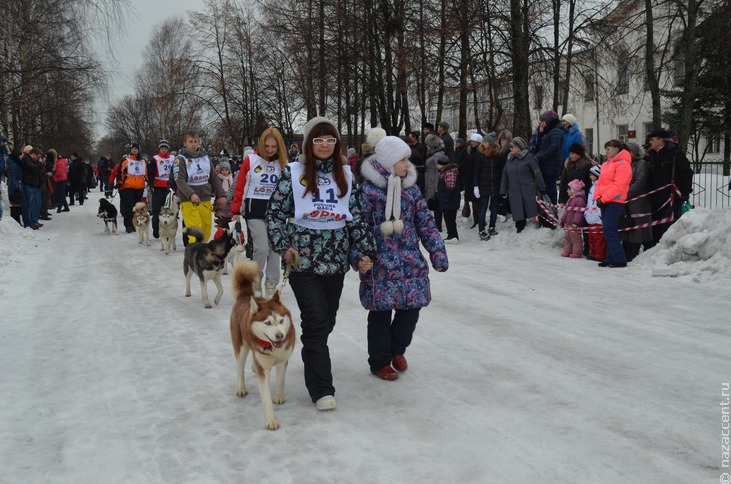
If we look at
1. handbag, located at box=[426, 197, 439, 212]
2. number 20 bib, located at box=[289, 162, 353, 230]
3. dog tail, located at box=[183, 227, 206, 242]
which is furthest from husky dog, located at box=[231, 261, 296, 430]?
handbag, located at box=[426, 197, 439, 212]

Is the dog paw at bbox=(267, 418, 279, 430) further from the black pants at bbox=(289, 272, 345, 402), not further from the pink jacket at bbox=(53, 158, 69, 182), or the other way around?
the pink jacket at bbox=(53, 158, 69, 182)

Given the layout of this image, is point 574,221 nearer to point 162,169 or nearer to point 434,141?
point 434,141

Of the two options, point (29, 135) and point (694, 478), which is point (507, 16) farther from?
point (29, 135)

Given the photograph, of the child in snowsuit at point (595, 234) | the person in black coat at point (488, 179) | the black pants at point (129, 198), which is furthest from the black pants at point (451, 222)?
the black pants at point (129, 198)

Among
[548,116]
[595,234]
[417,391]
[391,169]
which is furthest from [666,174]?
[417,391]

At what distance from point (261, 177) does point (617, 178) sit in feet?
19.0

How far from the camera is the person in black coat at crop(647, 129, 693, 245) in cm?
1002

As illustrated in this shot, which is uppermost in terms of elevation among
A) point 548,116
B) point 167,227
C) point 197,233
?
point 548,116

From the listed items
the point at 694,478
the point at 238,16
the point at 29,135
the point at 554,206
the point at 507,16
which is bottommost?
the point at 694,478

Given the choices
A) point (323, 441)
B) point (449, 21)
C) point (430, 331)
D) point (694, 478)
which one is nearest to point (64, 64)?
point (449, 21)

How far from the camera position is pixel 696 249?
8.98 metres

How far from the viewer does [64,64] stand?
15359mm

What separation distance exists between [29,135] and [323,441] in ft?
101

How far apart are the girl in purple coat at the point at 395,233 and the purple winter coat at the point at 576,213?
6.85 m
